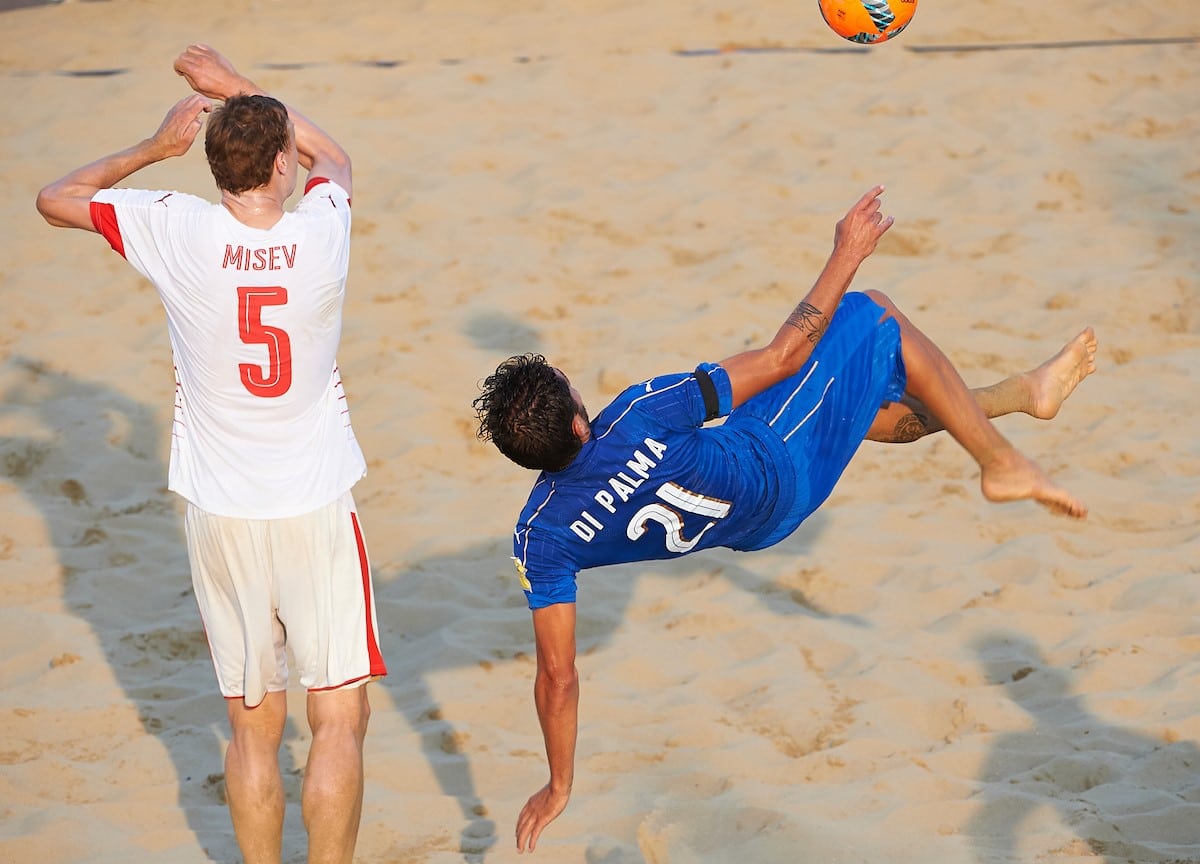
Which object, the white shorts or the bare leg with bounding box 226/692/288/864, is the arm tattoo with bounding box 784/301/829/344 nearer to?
the white shorts

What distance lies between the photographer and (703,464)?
3398 mm

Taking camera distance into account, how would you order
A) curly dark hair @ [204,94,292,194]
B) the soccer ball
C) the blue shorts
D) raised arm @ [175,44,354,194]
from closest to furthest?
curly dark hair @ [204,94,292,194], raised arm @ [175,44,354,194], the blue shorts, the soccer ball

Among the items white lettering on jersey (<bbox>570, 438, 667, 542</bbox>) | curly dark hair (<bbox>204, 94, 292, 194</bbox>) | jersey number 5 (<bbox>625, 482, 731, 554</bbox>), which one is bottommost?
jersey number 5 (<bbox>625, 482, 731, 554</bbox>)

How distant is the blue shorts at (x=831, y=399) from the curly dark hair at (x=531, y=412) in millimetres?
634

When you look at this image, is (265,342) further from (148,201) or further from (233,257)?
(148,201)

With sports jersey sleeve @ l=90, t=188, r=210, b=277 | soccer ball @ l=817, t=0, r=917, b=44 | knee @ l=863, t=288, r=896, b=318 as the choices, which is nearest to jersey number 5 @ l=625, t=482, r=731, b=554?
knee @ l=863, t=288, r=896, b=318

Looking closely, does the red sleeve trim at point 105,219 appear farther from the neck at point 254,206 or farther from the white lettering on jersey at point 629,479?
the white lettering on jersey at point 629,479

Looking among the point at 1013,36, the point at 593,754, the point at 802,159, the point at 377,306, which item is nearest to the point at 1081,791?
the point at 593,754

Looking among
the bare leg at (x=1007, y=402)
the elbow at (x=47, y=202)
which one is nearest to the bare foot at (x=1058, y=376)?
the bare leg at (x=1007, y=402)

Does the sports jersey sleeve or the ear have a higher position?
the sports jersey sleeve

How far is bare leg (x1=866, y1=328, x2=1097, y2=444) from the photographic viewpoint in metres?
4.02

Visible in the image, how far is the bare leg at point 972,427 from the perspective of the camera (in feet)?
12.3

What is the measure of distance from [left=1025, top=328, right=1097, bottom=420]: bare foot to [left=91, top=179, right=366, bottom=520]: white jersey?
2.02 meters

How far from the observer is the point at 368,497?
542cm
